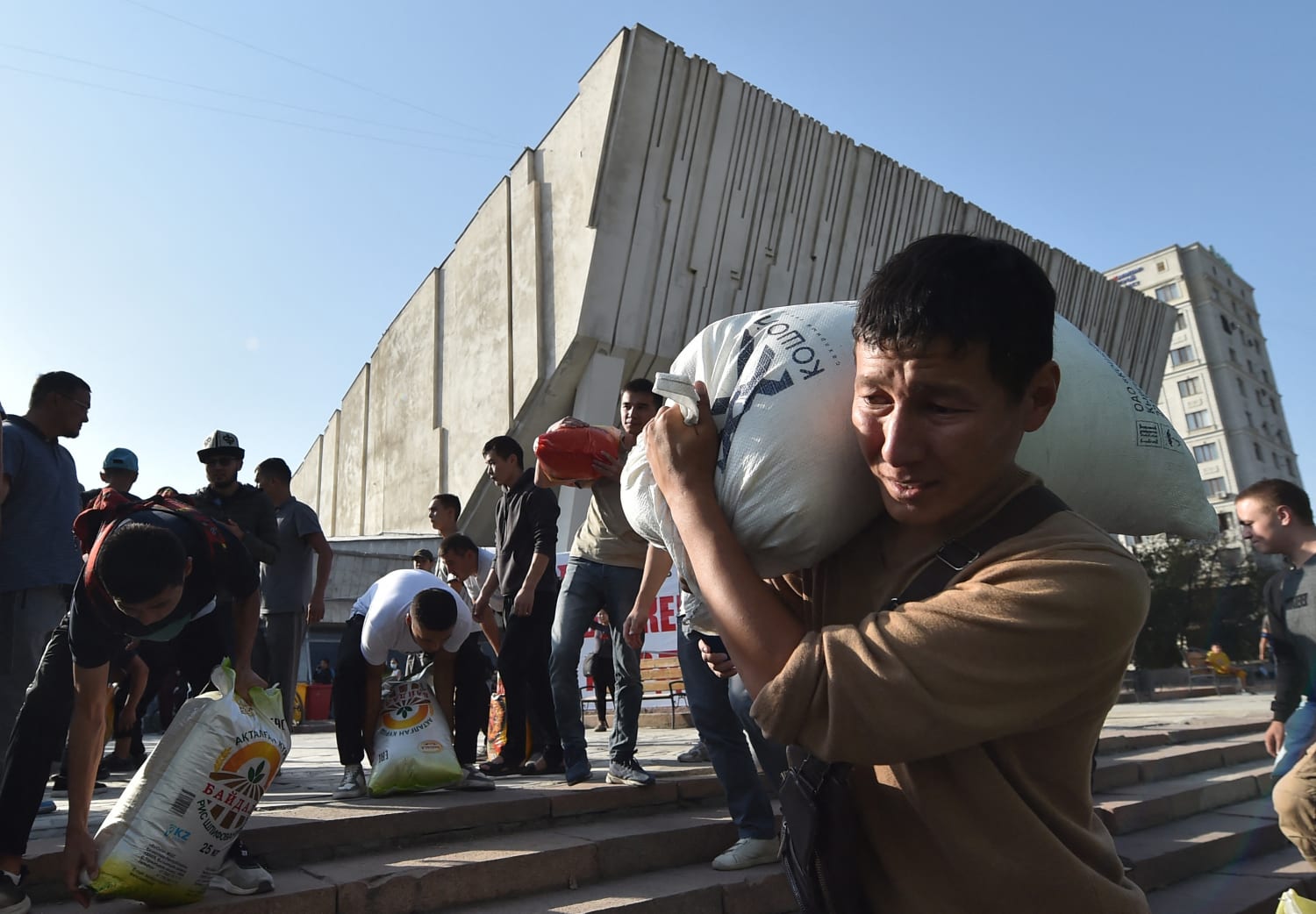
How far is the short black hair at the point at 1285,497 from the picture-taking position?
12.1 feet

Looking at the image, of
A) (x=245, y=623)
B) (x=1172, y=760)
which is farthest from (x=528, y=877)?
(x=1172, y=760)

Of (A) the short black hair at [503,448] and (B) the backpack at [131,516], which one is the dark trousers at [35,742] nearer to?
(B) the backpack at [131,516]

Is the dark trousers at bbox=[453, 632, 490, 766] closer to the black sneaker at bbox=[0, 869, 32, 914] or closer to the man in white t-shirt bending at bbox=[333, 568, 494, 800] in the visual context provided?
the man in white t-shirt bending at bbox=[333, 568, 494, 800]

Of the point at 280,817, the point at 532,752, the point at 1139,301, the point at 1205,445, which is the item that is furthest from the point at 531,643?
the point at 1205,445

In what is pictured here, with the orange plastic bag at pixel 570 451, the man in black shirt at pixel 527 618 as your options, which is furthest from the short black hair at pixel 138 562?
the man in black shirt at pixel 527 618

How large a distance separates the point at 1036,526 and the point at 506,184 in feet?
64.6

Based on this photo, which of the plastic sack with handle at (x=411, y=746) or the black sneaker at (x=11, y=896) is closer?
the black sneaker at (x=11, y=896)

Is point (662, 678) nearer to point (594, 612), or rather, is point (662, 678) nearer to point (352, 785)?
point (594, 612)

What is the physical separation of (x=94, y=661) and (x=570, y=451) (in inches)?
61.6

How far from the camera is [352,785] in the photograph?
163 inches

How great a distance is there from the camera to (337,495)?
90.7 ft

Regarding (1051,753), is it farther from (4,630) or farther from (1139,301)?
(1139,301)

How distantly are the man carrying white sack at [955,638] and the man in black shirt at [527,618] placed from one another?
12.9 ft

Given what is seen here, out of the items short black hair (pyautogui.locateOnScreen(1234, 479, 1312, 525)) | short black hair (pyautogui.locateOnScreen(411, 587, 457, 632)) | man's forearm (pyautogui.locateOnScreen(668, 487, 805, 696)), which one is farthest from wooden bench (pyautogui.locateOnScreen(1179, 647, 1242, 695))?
man's forearm (pyautogui.locateOnScreen(668, 487, 805, 696))
